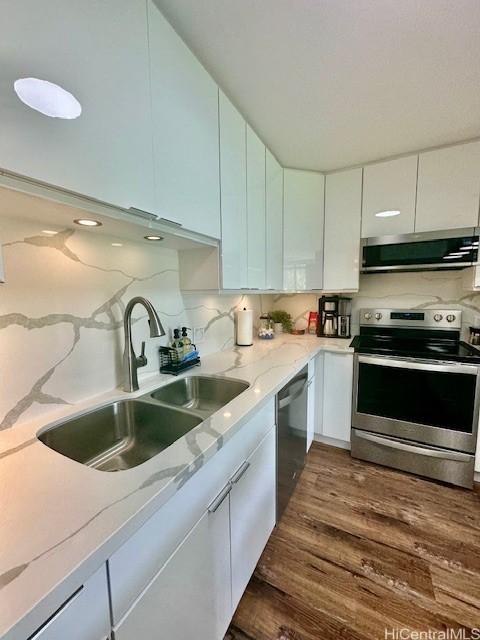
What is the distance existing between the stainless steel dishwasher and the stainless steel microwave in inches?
41.4

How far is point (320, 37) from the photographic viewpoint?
41.9 inches

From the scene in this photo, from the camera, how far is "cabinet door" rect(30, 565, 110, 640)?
0.41 meters

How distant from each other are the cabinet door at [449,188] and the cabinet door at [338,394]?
1.15m

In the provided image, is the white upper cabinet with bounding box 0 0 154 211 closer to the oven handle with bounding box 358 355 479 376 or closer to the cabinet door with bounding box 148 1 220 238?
the cabinet door with bounding box 148 1 220 238

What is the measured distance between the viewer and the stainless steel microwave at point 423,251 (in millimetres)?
1813

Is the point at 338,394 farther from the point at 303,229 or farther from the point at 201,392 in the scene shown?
the point at 303,229

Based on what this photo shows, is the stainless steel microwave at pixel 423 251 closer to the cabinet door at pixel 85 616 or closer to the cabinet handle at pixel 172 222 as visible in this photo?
the cabinet handle at pixel 172 222

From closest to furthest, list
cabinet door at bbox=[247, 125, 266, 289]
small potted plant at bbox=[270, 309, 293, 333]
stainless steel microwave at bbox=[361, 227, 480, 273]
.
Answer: cabinet door at bbox=[247, 125, 266, 289], stainless steel microwave at bbox=[361, 227, 480, 273], small potted plant at bbox=[270, 309, 293, 333]

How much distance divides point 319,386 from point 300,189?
1.63 metres

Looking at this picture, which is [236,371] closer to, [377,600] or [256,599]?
[256,599]

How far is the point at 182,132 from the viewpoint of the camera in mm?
1104

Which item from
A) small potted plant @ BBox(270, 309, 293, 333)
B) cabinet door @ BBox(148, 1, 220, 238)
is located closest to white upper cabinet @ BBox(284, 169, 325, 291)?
small potted plant @ BBox(270, 309, 293, 333)

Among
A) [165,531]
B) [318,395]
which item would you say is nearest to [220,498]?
[165,531]

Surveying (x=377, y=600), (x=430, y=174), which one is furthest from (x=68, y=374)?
(x=430, y=174)
